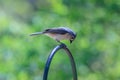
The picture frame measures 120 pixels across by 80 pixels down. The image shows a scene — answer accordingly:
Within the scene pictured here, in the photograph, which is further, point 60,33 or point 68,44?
point 68,44

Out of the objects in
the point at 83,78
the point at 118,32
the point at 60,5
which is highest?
the point at 60,5

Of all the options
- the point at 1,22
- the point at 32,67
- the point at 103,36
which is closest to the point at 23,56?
the point at 32,67

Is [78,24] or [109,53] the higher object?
[78,24]

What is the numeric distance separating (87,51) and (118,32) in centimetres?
38

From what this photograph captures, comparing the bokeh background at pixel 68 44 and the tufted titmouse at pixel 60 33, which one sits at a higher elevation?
the tufted titmouse at pixel 60 33

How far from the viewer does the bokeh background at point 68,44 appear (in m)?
3.45

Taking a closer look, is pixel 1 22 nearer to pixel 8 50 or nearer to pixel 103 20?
pixel 8 50

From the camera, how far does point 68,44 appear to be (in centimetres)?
341

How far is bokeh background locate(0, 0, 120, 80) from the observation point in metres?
3.45

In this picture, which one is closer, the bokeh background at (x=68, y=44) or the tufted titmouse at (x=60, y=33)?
the tufted titmouse at (x=60, y=33)

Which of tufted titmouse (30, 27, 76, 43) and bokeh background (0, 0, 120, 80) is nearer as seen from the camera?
tufted titmouse (30, 27, 76, 43)

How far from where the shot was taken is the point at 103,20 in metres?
3.77

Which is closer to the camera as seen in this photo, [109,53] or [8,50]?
[8,50]

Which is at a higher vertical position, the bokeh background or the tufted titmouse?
the tufted titmouse
